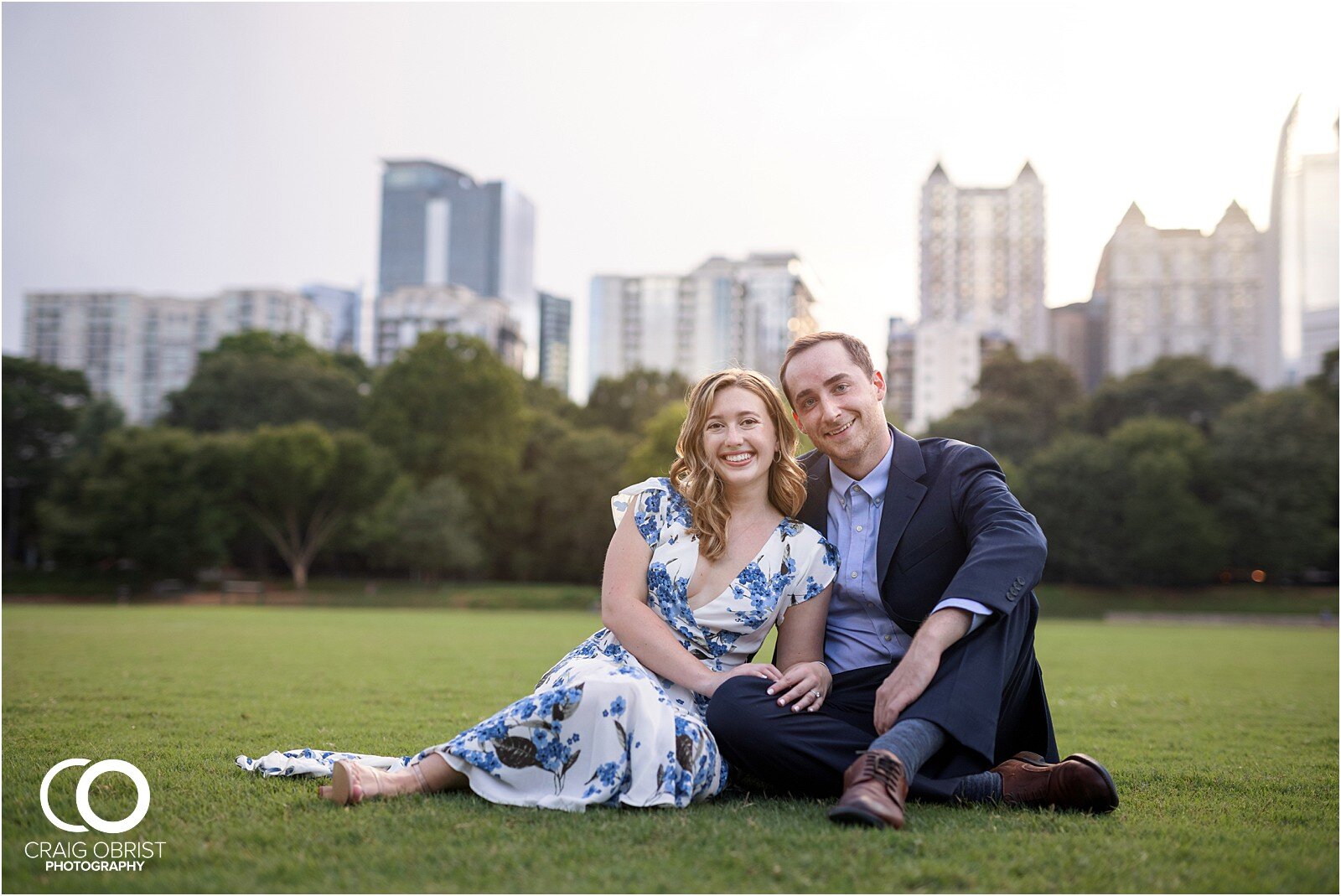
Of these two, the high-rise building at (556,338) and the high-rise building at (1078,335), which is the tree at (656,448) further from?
the high-rise building at (556,338)

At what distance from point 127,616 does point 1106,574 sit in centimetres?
3747

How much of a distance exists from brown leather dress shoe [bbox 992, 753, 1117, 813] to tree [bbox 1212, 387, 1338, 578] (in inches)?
1737

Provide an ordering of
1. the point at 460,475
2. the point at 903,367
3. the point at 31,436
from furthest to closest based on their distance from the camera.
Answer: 1. the point at 903,367
2. the point at 460,475
3. the point at 31,436

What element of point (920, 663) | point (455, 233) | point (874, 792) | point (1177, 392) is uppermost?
point (455, 233)

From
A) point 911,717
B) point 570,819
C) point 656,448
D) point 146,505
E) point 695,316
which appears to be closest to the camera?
point 570,819

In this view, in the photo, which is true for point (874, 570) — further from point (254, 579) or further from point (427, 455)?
point (254, 579)

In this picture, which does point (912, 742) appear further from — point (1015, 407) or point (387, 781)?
point (1015, 407)

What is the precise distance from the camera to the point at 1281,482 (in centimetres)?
4250

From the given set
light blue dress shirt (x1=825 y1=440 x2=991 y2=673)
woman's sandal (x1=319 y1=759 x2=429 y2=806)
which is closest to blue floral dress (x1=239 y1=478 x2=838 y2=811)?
woman's sandal (x1=319 y1=759 x2=429 y2=806)

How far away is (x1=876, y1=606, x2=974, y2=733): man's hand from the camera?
12.1ft

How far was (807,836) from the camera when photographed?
315 cm

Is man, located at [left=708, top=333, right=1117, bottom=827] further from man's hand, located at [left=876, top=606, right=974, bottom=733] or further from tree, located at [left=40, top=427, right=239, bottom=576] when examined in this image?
tree, located at [left=40, top=427, right=239, bottom=576]

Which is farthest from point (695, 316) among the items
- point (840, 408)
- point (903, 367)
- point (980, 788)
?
point (980, 788)

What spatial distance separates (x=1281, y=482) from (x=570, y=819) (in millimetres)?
47068
